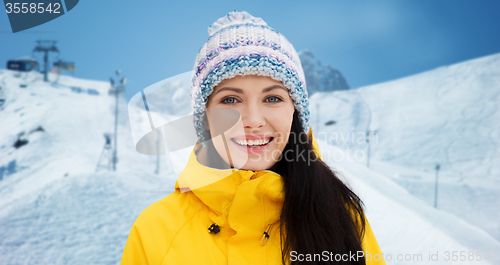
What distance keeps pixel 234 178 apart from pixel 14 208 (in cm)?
708

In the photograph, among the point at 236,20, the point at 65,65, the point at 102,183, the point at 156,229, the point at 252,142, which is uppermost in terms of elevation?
the point at 65,65

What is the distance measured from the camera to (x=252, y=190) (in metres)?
1.14

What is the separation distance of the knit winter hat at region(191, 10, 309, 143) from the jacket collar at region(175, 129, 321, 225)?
334mm

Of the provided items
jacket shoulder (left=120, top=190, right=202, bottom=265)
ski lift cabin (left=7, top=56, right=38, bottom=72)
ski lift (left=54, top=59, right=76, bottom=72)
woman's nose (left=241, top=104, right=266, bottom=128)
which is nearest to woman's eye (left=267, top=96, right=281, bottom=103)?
woman's nose (left=241, top=104, right=266, bottom=128)

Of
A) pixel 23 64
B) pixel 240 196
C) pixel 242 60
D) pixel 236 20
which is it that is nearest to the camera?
pixel 240 196

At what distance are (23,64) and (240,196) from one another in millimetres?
18856

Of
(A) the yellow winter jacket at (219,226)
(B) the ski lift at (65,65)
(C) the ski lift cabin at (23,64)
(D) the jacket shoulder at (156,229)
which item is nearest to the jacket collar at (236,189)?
(A) the yellow winter jacket at (219,226)

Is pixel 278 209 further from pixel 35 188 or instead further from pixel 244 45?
pixel 35 188

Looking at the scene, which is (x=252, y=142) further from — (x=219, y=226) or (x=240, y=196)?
(x=219, y=226)

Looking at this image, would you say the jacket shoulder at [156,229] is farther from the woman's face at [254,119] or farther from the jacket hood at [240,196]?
the woman's face at [254,119]

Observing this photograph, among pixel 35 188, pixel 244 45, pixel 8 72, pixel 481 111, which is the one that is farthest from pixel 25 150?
pixel 481 111

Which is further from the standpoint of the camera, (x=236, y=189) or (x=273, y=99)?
(x=273, y=99)

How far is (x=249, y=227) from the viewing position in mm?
1172

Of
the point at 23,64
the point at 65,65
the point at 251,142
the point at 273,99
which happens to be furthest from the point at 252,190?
the point at 23,64
